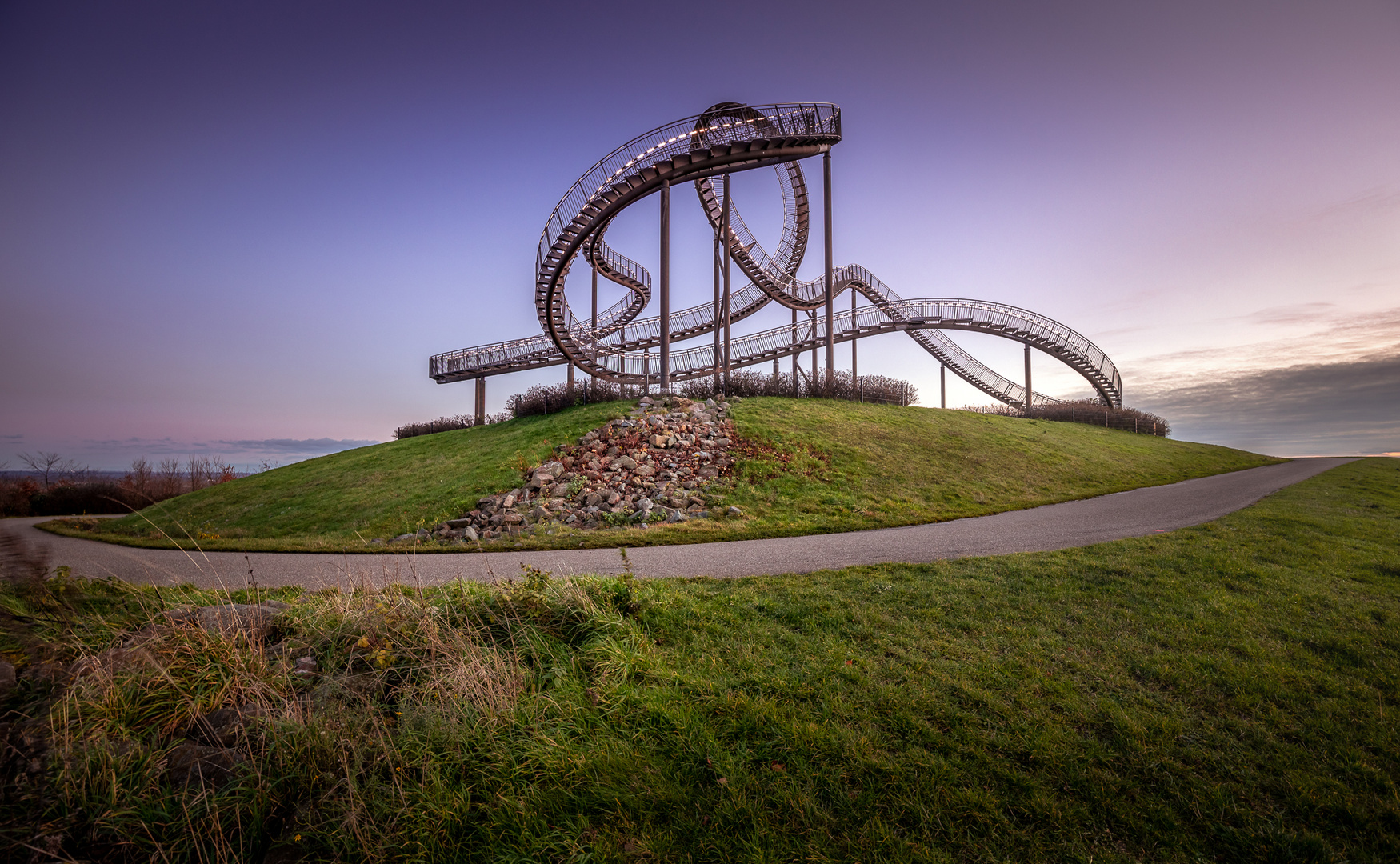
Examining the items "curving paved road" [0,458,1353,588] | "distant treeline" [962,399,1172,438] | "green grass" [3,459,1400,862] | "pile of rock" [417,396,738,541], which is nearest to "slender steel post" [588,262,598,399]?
"pile of rock" [417,396,738,541]

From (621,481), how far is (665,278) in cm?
1032

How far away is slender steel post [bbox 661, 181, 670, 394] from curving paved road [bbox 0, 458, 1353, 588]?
39.0ft

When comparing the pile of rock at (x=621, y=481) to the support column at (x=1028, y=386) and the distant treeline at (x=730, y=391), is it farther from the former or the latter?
the support column at (x=1028, y=386)

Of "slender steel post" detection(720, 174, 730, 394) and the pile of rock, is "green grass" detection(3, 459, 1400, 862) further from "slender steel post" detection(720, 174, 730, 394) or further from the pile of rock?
"slender steel post" detection(720, 174, 730, 394)

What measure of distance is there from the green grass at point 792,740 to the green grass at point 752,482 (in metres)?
4.87

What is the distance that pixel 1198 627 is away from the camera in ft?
16.5

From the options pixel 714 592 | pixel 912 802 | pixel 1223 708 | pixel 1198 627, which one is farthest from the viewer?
pixel 714 592

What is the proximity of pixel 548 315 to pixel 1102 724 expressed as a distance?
22470mm

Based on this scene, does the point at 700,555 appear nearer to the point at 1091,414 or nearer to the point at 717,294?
the point at 717,294

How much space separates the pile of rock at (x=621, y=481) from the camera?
39.0 feet

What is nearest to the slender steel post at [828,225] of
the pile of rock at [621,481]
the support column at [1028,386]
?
the pile of rock at [621,481]

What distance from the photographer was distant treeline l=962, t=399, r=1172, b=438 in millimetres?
35469

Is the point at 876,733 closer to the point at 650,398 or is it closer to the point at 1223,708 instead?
the point at 1223,708

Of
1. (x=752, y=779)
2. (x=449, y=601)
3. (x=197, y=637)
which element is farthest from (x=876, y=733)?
(x=197, y=637)
